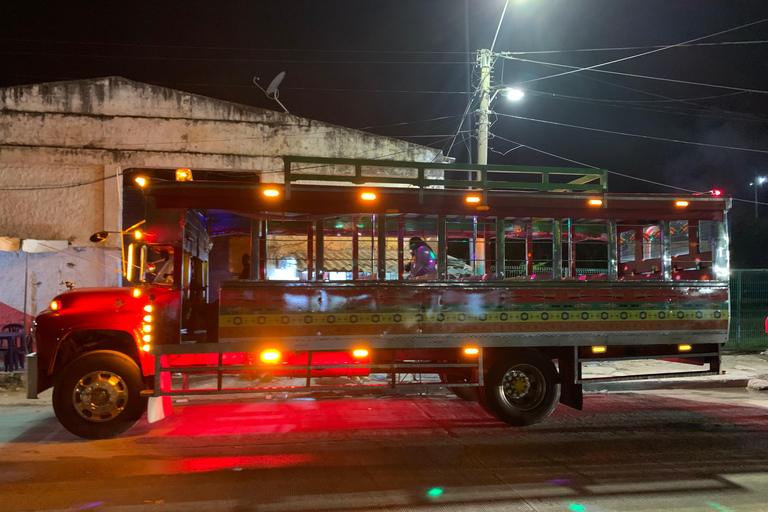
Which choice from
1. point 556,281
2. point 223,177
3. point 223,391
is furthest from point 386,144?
point 223,391

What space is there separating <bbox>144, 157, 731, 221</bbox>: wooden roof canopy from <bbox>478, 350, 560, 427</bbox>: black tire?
6.79 feet

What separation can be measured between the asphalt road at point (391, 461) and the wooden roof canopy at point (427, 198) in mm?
2950

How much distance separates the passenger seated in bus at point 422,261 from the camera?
7242 millimetres

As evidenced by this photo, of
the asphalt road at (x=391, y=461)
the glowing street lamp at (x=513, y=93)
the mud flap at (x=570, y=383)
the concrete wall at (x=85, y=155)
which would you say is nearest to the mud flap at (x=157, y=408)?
the asphalt road at (x=391, y=461)

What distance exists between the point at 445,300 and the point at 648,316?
300 centimetres

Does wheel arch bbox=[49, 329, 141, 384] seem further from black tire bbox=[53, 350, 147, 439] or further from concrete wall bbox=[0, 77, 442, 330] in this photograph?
concrete wall bbox=[0, 77, 442, 330]

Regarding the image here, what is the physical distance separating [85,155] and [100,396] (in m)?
11.3

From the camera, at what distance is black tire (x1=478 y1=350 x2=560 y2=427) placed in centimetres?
735

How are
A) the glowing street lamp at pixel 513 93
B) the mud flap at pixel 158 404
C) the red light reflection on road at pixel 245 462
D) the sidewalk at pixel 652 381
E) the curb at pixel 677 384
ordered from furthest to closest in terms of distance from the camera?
the glowing street lamp at pixel 513 93, the curb at pixel 677 384, the sidewalk at pixel 652 381, the mud flap at pixel 158 404, the red light reflection on road at pixel 245 462

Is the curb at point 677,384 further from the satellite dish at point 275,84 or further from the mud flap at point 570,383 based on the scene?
the satellite dish at point 275,84

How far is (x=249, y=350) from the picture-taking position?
6.58m

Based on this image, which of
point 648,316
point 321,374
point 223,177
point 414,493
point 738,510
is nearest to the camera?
point 738,510

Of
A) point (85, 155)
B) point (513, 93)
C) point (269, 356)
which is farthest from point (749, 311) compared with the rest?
point (85, 155)

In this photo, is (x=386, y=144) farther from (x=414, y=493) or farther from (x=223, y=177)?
(x=414, y=493)
